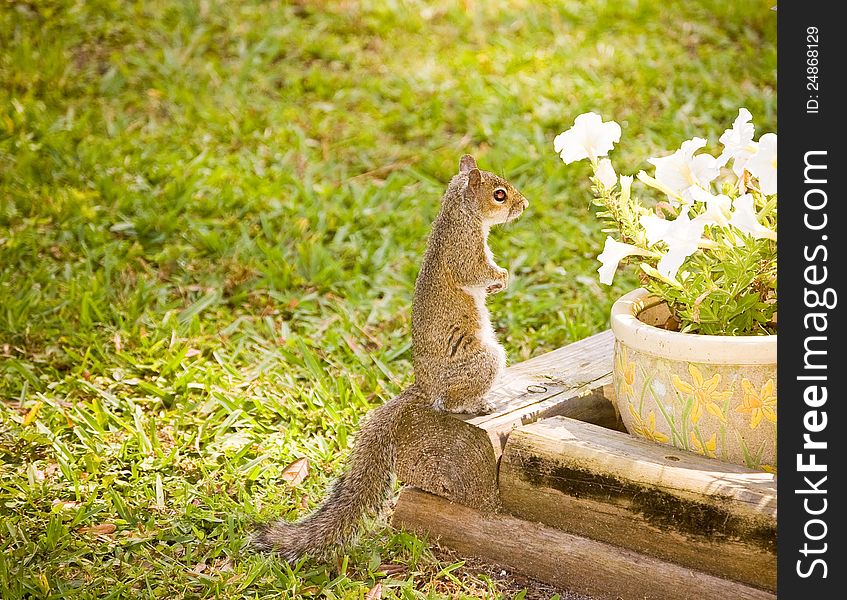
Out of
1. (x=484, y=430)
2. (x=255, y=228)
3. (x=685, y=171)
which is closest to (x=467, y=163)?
(x=685, y=171)

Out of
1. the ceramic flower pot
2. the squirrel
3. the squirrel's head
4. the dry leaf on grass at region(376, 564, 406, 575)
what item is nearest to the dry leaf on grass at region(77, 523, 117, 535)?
the squirrel

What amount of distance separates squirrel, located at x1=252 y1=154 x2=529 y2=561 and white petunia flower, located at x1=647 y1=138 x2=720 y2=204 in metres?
0.56

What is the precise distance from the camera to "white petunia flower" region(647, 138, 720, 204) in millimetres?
2801

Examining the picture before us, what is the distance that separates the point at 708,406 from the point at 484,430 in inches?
24.0

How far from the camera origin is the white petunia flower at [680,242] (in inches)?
103

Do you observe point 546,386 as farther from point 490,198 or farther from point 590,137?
point 590,137

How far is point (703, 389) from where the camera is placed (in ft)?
9.04

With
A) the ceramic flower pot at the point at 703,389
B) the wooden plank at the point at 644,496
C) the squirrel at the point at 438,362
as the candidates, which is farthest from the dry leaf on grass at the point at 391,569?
the ceramic flower pot at the point at 703,389

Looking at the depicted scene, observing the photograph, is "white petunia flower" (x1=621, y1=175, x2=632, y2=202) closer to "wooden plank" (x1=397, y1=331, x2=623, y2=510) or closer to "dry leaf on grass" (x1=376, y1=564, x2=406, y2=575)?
"wooden plank" (x1=397, y1=331, x2=623, y2=510)
